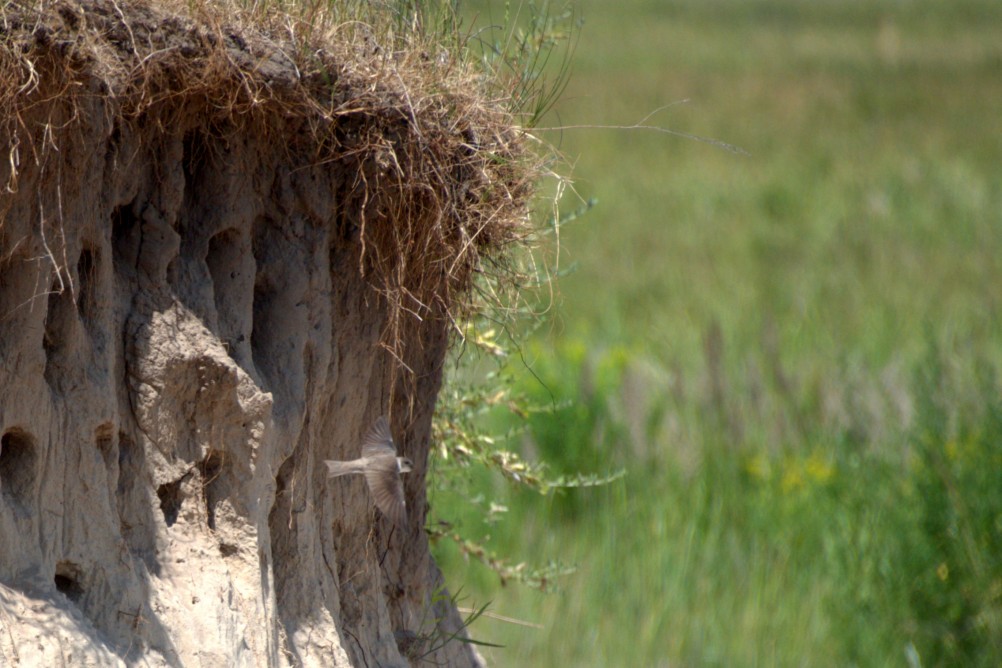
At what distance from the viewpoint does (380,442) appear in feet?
8.15

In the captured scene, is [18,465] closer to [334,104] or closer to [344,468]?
[344,468]

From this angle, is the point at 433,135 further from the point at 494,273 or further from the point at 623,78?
the point at 623,78

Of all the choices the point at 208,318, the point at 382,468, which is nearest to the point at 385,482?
the point at 382,468

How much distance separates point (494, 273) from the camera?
2.68 meters

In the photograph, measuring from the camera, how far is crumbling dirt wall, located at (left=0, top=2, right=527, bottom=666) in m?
1.92

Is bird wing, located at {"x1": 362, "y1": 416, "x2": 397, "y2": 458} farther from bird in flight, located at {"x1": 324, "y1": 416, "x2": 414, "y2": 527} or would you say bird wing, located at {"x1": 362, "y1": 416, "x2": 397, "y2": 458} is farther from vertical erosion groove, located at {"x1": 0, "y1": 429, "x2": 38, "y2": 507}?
vertical erosion groove, located at {"x1": 0, "y1": 429, "x2": 38, "y2": 507}

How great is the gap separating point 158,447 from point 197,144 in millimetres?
593

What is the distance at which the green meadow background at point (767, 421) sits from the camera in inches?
250

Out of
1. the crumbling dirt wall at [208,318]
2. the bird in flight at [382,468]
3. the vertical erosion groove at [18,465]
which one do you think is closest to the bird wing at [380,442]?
the bird in flight at [382,468]

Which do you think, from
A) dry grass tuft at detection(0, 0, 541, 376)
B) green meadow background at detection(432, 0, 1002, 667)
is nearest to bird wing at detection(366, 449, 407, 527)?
dry grass tuft at detection(0, 0, 541, 376)

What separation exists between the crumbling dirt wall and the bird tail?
68 millimetres

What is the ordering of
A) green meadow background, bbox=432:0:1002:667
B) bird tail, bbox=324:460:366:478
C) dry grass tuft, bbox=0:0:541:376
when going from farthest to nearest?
green meadow background, bbox=432:0:1002:667 < bird tail, bbox=324:460:366:478 < dry grass tuft, bbox=0:0:541:376

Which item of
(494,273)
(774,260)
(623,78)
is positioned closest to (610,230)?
(774,260)

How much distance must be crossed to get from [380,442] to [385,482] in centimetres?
9
